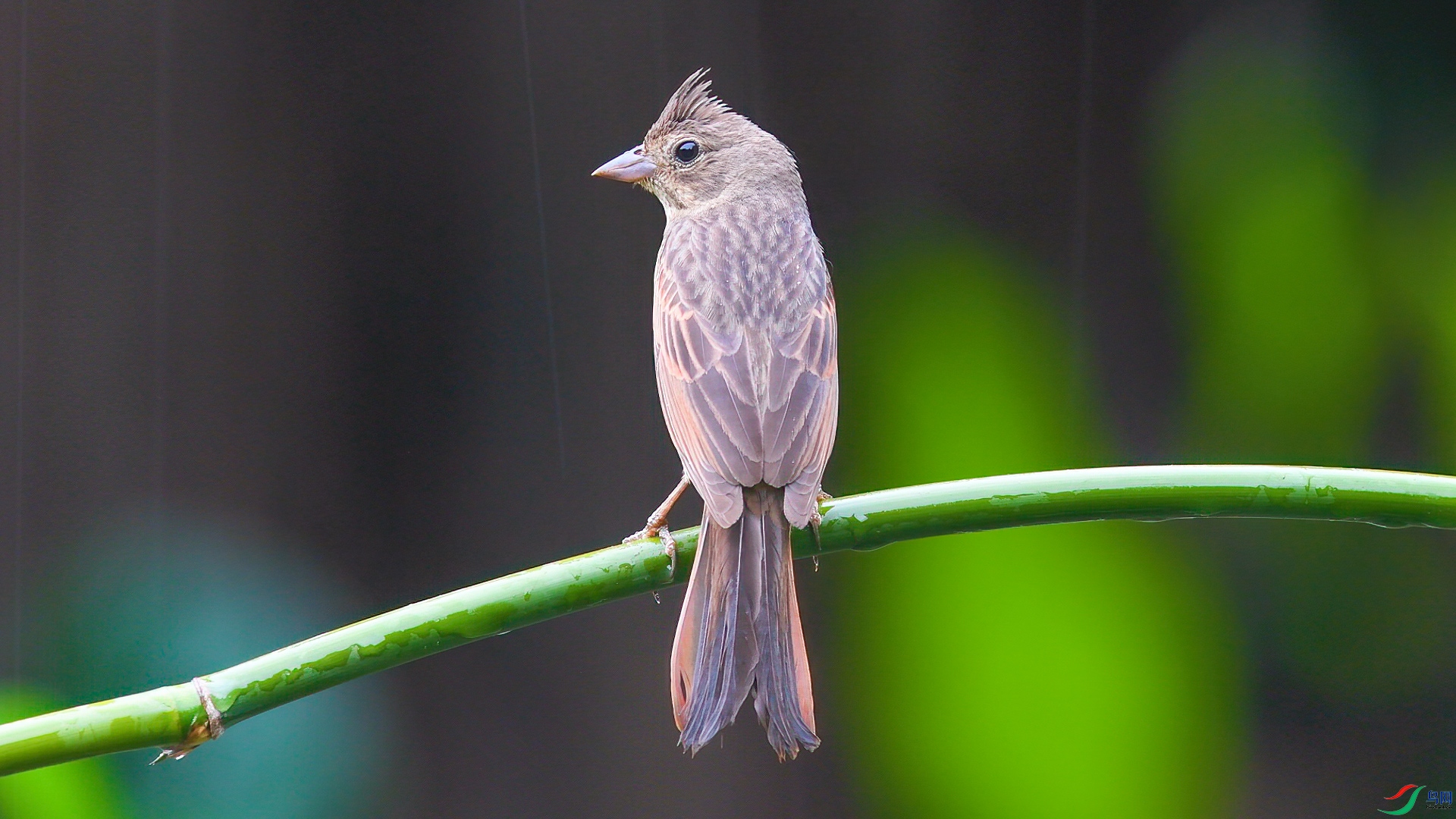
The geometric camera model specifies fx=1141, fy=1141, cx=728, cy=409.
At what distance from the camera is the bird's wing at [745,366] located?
204cm

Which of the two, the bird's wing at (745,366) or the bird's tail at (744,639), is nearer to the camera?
the bird's tail at (744,639)

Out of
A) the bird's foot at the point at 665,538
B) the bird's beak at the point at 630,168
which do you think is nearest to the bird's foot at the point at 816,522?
the bird's foot at the point at 665,538

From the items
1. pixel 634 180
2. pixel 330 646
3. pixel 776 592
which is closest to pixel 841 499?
pixel 776 592

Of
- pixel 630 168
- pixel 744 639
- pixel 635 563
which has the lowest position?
pixel 744 639

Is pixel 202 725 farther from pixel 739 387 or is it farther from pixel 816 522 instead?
pixel 739 387

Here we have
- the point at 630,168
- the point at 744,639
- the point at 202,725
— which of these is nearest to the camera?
the point at 202,725

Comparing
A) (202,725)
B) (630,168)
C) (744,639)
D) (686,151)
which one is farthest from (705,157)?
(202,725)

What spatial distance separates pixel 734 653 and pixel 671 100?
162 centimetres

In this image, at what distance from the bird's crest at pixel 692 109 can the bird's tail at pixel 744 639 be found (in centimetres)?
128

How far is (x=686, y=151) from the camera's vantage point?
2936 mm

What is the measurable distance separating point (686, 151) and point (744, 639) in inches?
60.9

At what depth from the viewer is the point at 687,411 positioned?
224 centimetres

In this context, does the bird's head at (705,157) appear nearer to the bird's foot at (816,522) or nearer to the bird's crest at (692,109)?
the bird's crest at (692,109)

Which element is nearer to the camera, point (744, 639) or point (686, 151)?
point (744, 639)
